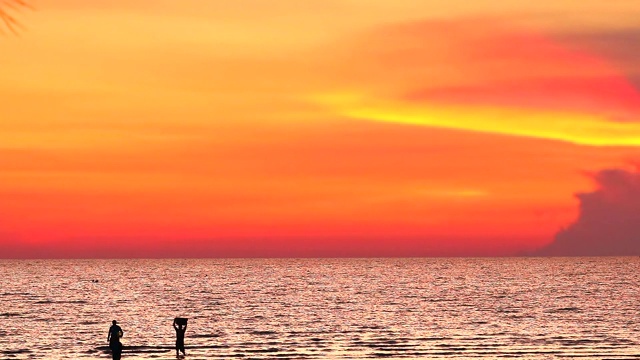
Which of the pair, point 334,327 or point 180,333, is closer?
point 180,333

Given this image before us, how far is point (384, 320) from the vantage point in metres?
90.1

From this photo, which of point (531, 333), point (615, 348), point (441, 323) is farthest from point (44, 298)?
point (615, 348)

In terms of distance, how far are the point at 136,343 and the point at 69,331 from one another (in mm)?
13869

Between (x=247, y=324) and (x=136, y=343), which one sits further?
(x=247, y=324)

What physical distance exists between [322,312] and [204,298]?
1609 inches

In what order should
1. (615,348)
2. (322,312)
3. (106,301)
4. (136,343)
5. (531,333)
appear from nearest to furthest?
(615,348) < (136,343) < (531,333) < (322,312) < (106,301)

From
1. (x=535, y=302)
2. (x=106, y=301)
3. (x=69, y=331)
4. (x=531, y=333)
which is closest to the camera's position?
(x=531, y=333)

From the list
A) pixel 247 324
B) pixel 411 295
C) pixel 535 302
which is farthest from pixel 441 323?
pixel 411 295

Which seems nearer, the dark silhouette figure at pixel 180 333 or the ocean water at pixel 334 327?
the dark silhouette figure at pixel 180 333

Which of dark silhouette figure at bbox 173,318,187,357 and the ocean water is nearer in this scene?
dark silhouette figure at bbox 173,318,187,357

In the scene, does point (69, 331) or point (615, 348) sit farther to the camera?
point (69, 331)

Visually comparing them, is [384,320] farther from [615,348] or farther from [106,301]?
[106,301]

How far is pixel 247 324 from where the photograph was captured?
283ft

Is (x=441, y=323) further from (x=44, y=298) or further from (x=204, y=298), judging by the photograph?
(x=44, y=298)
